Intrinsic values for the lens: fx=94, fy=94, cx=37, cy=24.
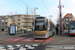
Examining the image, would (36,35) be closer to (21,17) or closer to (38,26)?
(38,26)

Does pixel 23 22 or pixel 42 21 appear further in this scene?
pixel 23 22

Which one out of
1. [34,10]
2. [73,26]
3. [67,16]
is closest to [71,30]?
[73,26]

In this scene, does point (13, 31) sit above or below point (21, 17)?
below

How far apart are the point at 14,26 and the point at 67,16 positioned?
6620 cm

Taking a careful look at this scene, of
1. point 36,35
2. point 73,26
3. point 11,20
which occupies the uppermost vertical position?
point 11,20

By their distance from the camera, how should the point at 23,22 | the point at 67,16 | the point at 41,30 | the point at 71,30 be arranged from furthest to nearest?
the point at 67,16 → the point at 23,22 → the point at 71,30 → the point at 41,30

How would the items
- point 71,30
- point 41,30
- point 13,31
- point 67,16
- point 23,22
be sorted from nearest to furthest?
point 41,30 < point 71,30 < point 13,31 < point 23,22 < point 67,16

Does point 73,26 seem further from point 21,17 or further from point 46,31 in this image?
point 21,17

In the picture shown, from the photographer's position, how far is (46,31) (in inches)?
497

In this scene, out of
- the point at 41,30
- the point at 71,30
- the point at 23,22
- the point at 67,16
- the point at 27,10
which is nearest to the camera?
the point at 41,30

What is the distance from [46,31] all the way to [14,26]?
11.5 metres

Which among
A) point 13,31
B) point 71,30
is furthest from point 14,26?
point 71,30

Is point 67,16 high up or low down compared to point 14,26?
up

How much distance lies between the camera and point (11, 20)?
227 ft
